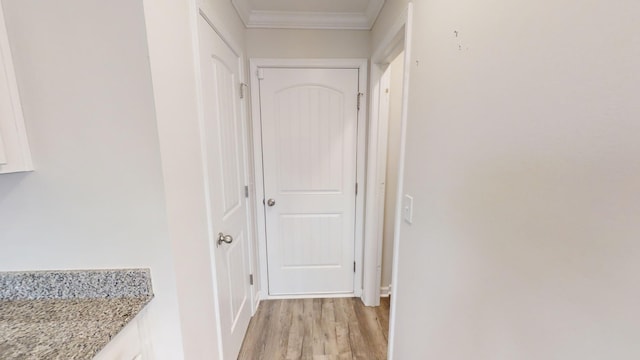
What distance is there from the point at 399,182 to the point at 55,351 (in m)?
1.34

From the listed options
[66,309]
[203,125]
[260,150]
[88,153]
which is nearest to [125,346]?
[66,309]

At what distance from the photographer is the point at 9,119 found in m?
0.76

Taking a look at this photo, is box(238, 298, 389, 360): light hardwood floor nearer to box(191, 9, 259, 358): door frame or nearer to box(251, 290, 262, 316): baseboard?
box(251, 290, 262, 316): baseboard

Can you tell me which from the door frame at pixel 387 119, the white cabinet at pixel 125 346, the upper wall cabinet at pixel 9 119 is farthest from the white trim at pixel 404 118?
the upper wall cabinet at pixel 9 119

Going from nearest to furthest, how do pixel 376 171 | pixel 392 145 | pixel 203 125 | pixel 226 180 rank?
pixel 203 125 < pixel 226 180 < pixel 376 171 < pixel 392 145

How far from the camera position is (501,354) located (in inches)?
26.7

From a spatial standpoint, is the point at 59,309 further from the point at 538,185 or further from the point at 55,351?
the point at 538,185

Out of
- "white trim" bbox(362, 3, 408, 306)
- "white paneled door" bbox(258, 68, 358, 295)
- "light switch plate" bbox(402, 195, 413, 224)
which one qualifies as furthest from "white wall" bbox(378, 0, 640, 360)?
"white paneled door" bbox(258, 68, 358, 295)

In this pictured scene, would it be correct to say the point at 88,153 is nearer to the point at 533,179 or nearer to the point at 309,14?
the point at 533,179

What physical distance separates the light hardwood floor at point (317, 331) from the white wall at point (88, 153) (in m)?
1.11

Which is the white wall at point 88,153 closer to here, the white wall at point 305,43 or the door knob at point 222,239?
the door knob at point 222,239

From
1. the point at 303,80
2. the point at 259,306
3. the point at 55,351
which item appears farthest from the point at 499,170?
the point at 259,306

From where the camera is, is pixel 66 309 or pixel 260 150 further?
pixel 260 150

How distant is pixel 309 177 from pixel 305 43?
1.06 m
